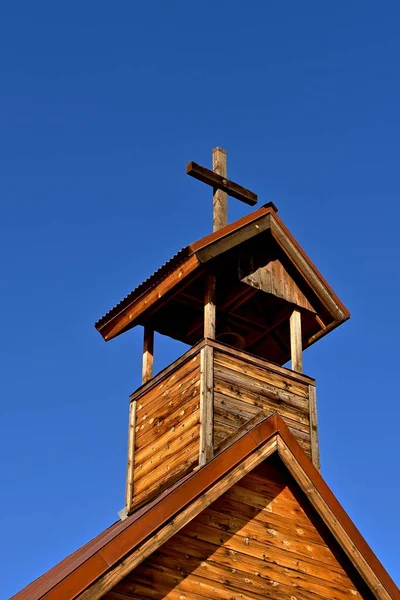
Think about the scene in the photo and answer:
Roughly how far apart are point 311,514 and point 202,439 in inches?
70.1

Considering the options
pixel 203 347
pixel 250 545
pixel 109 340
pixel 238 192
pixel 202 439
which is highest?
pixel 238 192

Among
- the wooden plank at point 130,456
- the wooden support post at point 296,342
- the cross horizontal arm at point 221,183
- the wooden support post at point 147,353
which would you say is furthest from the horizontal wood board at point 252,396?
the cross horizontal arm at point 221,183

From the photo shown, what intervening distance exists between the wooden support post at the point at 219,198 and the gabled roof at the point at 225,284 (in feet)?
3.22

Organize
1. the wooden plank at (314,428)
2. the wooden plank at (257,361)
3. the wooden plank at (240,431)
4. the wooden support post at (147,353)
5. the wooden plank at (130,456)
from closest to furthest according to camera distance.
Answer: the wooden plank at (240,431) → the wooden plank at (257,361) → the wooden plank at (314,428) → the wooden plank at (130,456) → the wooden support post at (147,353)

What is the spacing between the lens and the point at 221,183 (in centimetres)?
1845

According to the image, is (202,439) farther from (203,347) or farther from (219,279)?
(219,279)

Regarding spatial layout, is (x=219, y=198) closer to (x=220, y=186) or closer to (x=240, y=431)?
(x=220, y=186)

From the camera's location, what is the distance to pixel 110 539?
38.7ft

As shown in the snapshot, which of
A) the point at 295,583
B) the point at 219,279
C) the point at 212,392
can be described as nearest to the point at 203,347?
the point at 212,392

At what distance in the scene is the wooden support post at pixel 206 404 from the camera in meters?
14.6

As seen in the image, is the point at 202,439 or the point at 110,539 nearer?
the point at 110,539

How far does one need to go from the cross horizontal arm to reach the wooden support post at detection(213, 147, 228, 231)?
11 cm

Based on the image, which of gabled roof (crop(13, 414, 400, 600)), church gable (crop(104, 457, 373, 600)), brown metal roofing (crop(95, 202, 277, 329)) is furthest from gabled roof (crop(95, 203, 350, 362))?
church gable (crop(104, 457, 373, 600))

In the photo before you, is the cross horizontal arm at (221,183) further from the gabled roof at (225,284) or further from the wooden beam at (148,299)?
the wooden beam at (148,299)
